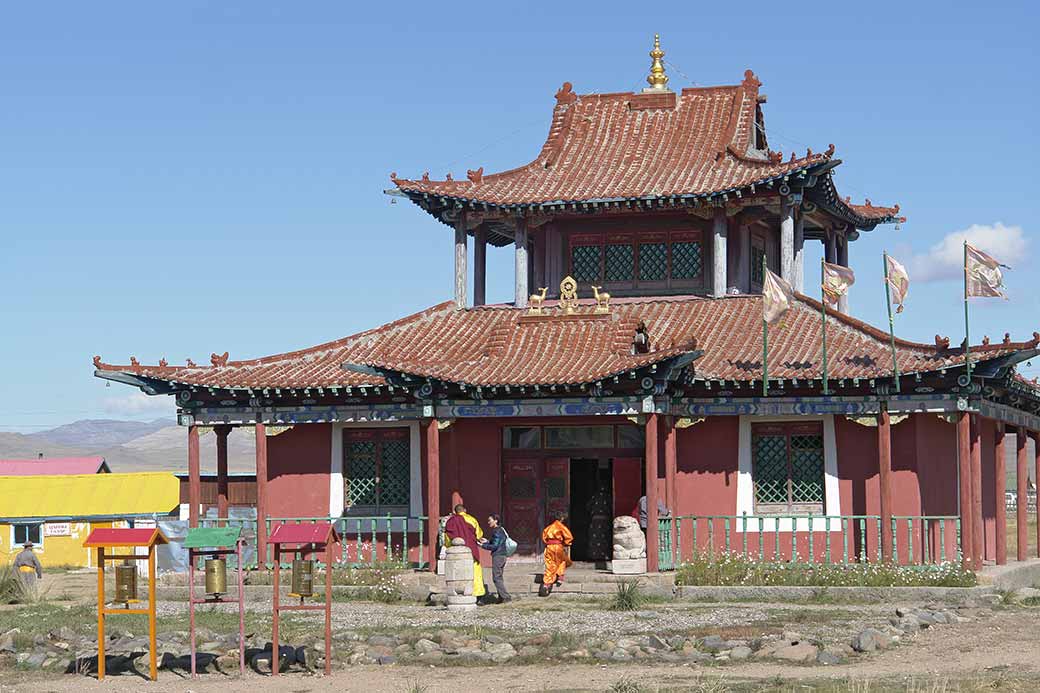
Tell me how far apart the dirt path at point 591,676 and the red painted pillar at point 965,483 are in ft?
26.7

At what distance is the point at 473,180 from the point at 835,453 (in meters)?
9.78

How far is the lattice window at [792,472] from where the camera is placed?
32156mm

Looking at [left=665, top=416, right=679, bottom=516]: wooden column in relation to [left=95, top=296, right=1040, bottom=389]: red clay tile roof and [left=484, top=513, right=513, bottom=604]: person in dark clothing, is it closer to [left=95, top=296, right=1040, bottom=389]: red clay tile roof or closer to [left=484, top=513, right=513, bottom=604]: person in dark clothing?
[left=95, top=296, right=1040, bottom=389]: red clay tile roof

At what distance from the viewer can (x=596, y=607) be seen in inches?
1078

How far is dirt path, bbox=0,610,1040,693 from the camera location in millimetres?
19516

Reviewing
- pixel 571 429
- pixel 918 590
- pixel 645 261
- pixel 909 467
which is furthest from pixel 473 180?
pixel 918 590

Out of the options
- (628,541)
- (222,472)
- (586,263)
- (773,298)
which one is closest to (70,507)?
(222,472)

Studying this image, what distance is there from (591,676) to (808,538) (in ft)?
40.3

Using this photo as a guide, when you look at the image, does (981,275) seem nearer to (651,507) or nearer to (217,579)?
A: (651,507)

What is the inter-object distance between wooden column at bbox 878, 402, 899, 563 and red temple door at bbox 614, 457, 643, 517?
4.67 metres

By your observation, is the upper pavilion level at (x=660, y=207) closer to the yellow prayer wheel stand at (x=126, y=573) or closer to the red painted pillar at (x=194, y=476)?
the red painted pillar at (x=194, y=476)

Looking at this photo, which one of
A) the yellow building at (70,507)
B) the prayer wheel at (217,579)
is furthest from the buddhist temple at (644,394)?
the yellow building at (70,507)

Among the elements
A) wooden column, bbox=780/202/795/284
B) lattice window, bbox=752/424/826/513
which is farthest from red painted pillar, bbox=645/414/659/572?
wooden column, bbox=780/202/795/284

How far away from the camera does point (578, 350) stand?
32.4 meters
